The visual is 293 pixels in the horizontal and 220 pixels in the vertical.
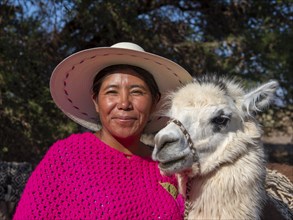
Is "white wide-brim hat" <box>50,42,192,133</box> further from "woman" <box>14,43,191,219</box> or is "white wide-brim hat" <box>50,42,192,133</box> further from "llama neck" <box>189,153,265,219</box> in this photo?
"llama neck" <box>189,153,265,219</box>

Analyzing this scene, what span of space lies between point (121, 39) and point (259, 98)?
426 cm

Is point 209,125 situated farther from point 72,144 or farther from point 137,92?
point 72,144

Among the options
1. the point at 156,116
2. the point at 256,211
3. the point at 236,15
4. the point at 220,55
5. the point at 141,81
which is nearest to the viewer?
the point at 256,211

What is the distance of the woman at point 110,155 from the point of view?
2.58 meters

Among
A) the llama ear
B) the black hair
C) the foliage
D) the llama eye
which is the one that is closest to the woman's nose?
the black hair

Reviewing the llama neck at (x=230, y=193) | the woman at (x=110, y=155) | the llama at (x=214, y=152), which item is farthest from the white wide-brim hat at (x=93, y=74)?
the llama neck at (x=230, y=193)

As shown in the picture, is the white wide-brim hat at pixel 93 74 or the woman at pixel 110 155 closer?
the woman at pixel 110 155

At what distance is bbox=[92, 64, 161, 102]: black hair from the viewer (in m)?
2.88

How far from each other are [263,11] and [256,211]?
6057 mm

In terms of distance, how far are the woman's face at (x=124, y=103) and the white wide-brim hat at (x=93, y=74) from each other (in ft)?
0.38

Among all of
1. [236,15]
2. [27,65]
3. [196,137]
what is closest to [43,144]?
[27,65]

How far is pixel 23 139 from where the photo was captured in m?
6.56

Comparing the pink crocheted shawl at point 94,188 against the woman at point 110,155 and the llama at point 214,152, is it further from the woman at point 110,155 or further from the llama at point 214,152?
the llama at point 214,152

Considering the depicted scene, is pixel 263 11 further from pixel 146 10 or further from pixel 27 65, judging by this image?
pixel 27 65
